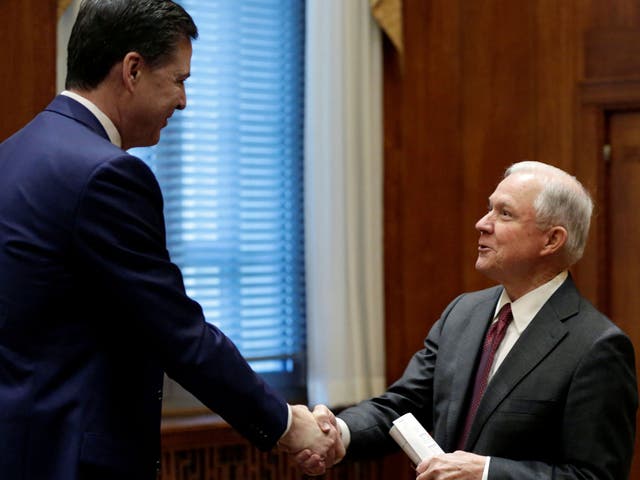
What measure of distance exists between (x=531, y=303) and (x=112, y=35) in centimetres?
131

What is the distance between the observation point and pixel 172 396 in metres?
4.45

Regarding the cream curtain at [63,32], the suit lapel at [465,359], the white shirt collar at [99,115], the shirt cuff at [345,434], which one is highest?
the cream curtain at [63,32]

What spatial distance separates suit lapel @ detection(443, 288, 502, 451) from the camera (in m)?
2.62

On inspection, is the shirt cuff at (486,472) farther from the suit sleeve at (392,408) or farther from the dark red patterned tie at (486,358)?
the suit sleeve at (392,408)

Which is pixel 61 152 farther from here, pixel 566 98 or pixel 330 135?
pixel 566 98

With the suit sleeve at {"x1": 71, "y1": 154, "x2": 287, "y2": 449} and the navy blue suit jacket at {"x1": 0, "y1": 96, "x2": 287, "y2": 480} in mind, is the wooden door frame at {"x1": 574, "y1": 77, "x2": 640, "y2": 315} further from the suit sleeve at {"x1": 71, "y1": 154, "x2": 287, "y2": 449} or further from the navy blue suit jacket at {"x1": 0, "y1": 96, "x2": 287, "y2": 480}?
the navy blue suit jacket at {"x1": 0, "y1": 96, "x2": 287, "y2": 480}

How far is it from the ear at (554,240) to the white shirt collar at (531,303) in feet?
0.29

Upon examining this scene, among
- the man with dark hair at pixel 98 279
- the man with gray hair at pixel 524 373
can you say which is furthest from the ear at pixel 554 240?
the man with dark hair at pixel 98 279

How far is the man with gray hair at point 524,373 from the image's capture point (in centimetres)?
237

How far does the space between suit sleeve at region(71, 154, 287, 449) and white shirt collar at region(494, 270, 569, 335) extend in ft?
2.39

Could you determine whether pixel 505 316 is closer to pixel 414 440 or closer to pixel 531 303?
pixel 531 303

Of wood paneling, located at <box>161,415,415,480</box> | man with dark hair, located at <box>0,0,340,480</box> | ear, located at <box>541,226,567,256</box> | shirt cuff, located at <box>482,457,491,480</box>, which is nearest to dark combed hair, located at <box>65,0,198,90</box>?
man with dark hair, located at <box>0,0,340,480</box>

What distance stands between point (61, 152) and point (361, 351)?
2831mm

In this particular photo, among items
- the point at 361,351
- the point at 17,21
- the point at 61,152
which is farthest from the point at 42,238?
the point at 361,351
